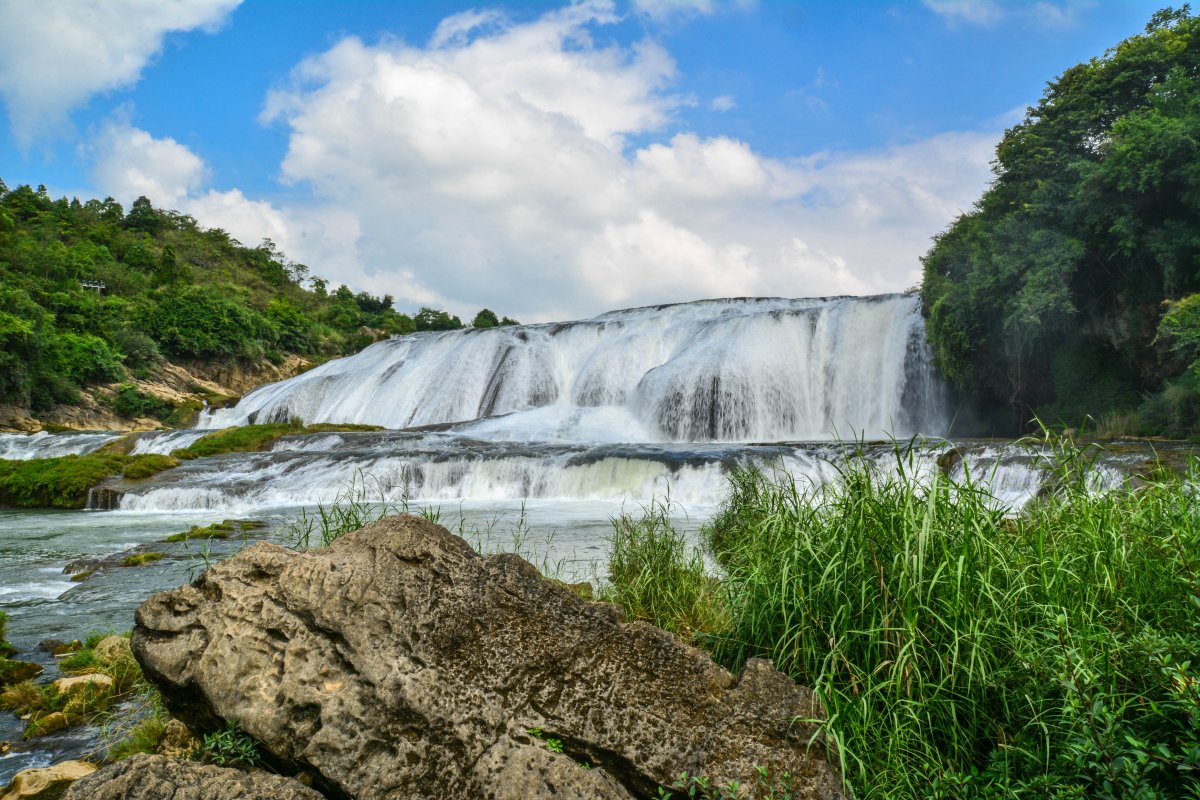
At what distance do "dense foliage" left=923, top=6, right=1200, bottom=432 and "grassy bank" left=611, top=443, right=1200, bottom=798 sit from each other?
16.2 m

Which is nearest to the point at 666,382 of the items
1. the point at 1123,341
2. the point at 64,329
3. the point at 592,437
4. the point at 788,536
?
the point at 592,437

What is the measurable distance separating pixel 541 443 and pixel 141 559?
12106mm

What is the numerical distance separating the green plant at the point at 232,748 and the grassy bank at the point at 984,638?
216 cm

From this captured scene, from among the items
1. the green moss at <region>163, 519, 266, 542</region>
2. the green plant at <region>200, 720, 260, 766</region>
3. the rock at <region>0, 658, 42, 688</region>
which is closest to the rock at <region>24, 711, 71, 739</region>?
the rock at <region>0, 658, 42, 688</region>

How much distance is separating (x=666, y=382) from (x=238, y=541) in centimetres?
1739

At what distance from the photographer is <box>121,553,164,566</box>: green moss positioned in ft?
28.7

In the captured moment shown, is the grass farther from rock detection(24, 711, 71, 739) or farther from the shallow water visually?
rock detection(24, 711, 71, 739)

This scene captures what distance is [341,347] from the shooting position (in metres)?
55.8

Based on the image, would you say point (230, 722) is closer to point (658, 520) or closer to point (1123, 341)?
point (658, 520)

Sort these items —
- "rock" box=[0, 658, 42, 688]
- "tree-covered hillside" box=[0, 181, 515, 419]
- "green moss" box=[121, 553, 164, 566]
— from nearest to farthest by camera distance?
"rock" box=[0, 658, 42, 688]
"green moss" box=[121, 553, 164, 566]
"tree-covered hillside" box=[0, 181, 515, 419]

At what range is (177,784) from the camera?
2420mm

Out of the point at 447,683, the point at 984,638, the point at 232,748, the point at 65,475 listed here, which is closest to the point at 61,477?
the point at 65,475

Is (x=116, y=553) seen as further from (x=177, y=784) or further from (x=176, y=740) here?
(x=177, y=784)

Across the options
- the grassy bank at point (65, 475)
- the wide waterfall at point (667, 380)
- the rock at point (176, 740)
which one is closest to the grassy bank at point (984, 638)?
the rock at point (176, 740)
